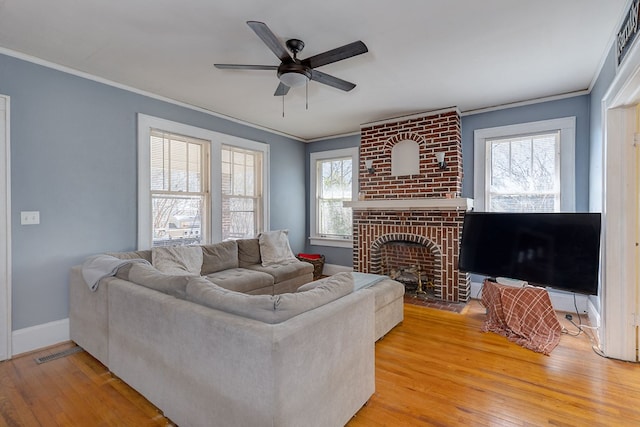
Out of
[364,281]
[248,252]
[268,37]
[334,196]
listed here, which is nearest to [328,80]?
[268,37]

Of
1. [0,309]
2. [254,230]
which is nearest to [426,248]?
[254,230]

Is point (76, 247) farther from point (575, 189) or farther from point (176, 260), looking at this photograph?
point (575, 189)

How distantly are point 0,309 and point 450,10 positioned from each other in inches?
167

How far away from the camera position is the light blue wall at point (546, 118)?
3.60 metres

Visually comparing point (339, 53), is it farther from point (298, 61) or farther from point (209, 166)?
point (209, 166)

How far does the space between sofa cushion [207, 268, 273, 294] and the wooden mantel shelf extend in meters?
1.85

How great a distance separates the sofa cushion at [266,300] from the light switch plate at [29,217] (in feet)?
6.70

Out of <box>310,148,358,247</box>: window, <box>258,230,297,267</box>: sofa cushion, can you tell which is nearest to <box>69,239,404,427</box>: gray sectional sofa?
<box>258,230,297,267</box>: sofa cushion

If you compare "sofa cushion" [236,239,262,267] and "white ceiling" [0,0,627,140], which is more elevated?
"white ceiling" [0,0,627,140]

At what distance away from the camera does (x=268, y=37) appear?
1959 mm

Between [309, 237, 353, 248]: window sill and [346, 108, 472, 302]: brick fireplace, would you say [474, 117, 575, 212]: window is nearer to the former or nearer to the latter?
[346, 108, 472, 302]: brick fireplace

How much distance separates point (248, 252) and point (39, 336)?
2.23m

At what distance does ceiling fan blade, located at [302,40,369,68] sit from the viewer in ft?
6.85

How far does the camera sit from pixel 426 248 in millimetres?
4527
